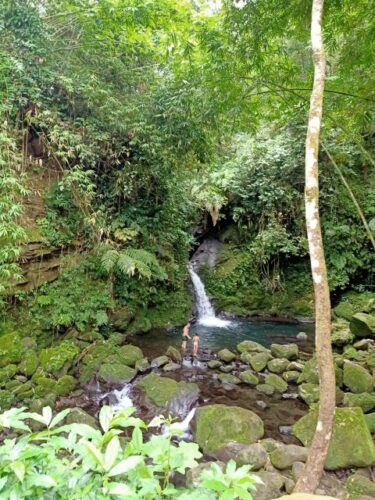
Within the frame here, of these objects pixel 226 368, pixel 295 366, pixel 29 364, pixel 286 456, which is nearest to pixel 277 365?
pixel 295 366

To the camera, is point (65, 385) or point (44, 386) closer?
point (44, 386)

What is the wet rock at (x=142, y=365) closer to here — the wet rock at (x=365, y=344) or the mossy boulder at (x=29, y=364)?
the mossy boulder at (x=29, y=364)

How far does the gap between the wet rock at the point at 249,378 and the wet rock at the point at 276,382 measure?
0.66 ft

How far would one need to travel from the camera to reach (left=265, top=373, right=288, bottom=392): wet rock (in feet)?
19.3

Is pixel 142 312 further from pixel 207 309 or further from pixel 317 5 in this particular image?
pixel 317 5

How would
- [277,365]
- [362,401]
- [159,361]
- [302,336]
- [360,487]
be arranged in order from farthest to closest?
[302,336] < [159,361] < [277,365] < [362,401] < [360,487]

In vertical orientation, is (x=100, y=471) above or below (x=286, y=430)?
above

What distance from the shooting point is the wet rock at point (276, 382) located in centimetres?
588

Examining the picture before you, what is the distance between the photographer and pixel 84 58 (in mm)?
7605

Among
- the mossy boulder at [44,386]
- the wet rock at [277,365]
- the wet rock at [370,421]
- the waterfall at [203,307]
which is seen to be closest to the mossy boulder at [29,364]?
the mossy boulder at [44,386]

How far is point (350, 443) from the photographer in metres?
3.86

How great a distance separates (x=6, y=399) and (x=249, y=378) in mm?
4024

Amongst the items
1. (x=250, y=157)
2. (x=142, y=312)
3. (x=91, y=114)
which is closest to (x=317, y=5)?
(x=91, y=114)

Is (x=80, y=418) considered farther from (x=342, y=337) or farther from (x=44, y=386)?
(x=342, y=337)
